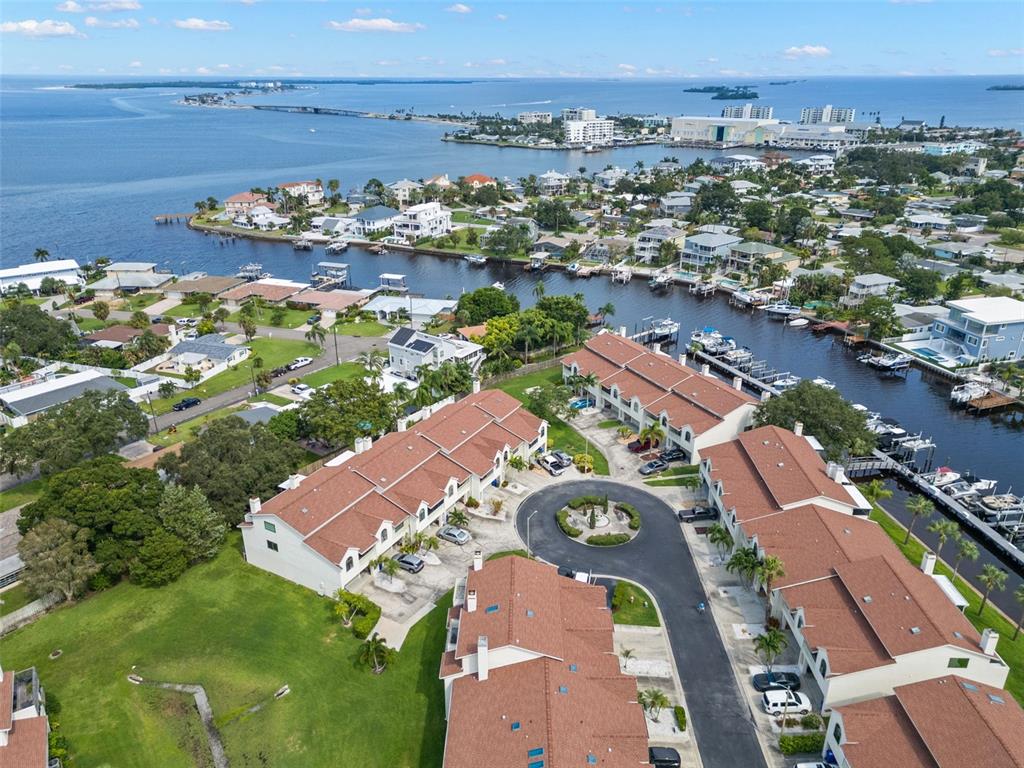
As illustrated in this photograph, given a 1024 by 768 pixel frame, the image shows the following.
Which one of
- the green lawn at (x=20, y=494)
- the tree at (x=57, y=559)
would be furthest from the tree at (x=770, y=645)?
the green lawn at (x=20, y=494)

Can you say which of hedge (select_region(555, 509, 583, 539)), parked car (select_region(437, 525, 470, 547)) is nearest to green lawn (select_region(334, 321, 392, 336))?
parked car (select_region(437, 525, 470, 547))

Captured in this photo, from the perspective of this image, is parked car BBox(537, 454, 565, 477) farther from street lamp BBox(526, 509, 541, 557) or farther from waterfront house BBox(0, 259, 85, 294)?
waterfront house BBox(0, 259, 85, 294)

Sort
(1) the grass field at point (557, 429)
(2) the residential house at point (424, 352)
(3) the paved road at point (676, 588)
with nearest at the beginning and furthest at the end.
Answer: (3) the paved road at point (676, 588), (1) the grass field at point (557, 429), (2) the residential house at point (424, 352)

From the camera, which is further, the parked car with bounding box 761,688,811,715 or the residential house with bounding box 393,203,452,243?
the residential house with bounding box 393,203,452,243

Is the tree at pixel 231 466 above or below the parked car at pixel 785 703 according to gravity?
above

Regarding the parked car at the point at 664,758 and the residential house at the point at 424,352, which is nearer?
the parked car at the point at 664,758

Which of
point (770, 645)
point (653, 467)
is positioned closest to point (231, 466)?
point (653, 467)

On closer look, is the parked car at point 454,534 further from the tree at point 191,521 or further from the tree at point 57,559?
the tree at point 57,559
